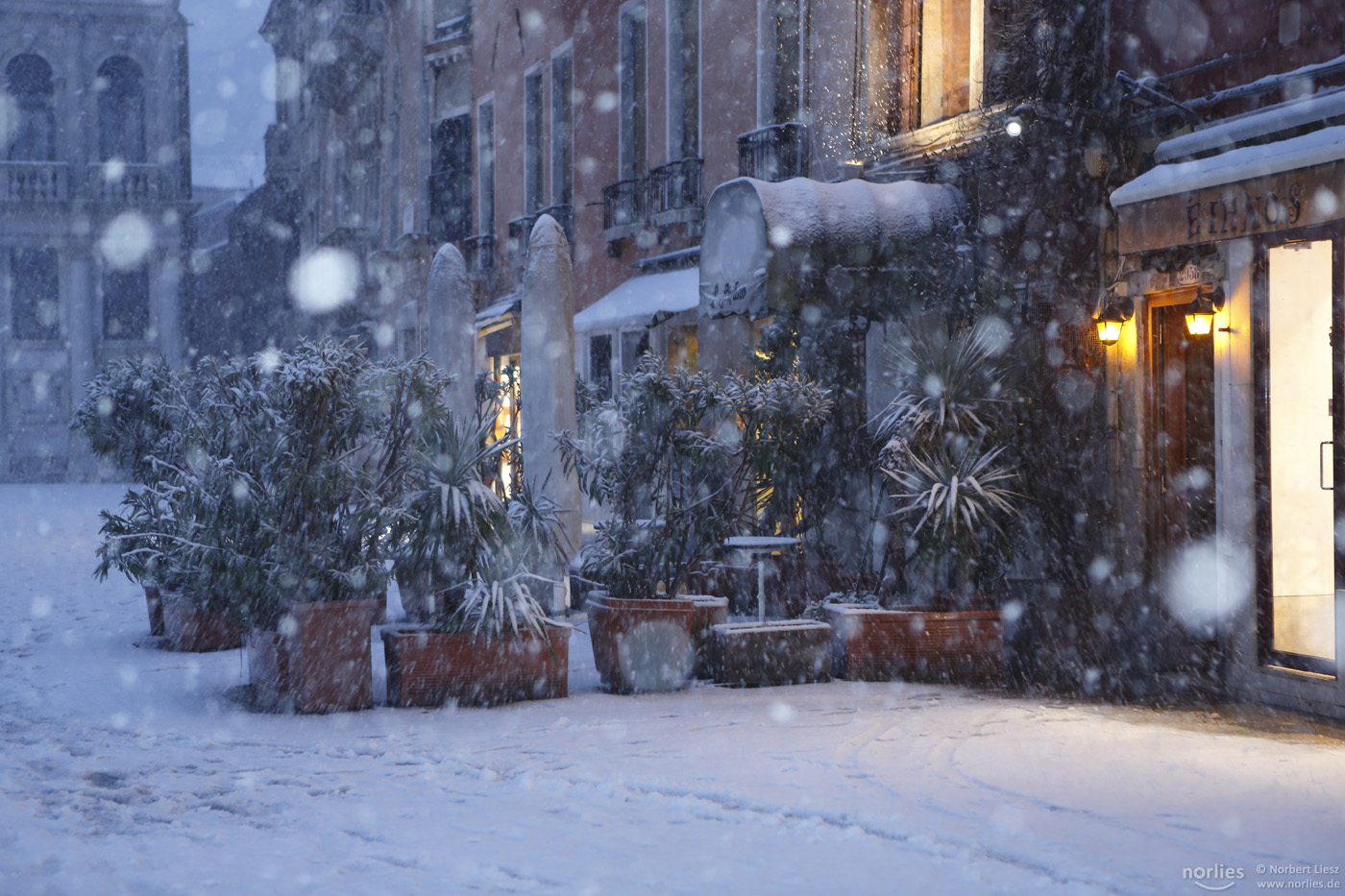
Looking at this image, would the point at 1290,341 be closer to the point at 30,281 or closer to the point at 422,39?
the point at 422,39

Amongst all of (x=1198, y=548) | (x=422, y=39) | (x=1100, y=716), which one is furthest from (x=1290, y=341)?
(x=422, y=39)

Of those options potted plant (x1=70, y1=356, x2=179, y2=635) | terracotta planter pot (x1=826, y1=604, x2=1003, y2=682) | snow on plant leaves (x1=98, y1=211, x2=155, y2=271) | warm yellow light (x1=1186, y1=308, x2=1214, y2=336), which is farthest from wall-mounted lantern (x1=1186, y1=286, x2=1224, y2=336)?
snow on plant leaves (x1=98, y1=211, x2=155, y2=271)

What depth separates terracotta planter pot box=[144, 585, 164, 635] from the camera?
9523 mm

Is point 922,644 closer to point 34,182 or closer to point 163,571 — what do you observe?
point 163,571

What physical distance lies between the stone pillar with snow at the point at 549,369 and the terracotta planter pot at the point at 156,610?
2.82 meters

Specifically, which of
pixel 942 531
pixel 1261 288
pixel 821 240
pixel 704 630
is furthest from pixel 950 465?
pixel 821 240

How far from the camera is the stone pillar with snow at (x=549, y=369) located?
32.4ft

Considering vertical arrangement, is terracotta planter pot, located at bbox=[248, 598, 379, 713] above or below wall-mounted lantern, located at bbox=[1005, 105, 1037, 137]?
below

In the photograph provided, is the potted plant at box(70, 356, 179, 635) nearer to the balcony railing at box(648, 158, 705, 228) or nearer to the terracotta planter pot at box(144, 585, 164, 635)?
the terracotta planter pot at box(144, 585, 164, 635)

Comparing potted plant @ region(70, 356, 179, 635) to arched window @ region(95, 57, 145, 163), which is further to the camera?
arched window @ region(95, 57, 145, 163)

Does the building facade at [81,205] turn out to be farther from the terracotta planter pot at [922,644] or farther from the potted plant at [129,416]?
the terracotta planter pot at [922,644]

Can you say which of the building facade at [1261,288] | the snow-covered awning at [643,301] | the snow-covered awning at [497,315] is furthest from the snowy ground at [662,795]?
the snow-covered awning at [497,315]

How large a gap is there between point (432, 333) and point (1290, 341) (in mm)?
6640

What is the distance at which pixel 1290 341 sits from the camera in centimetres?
758
